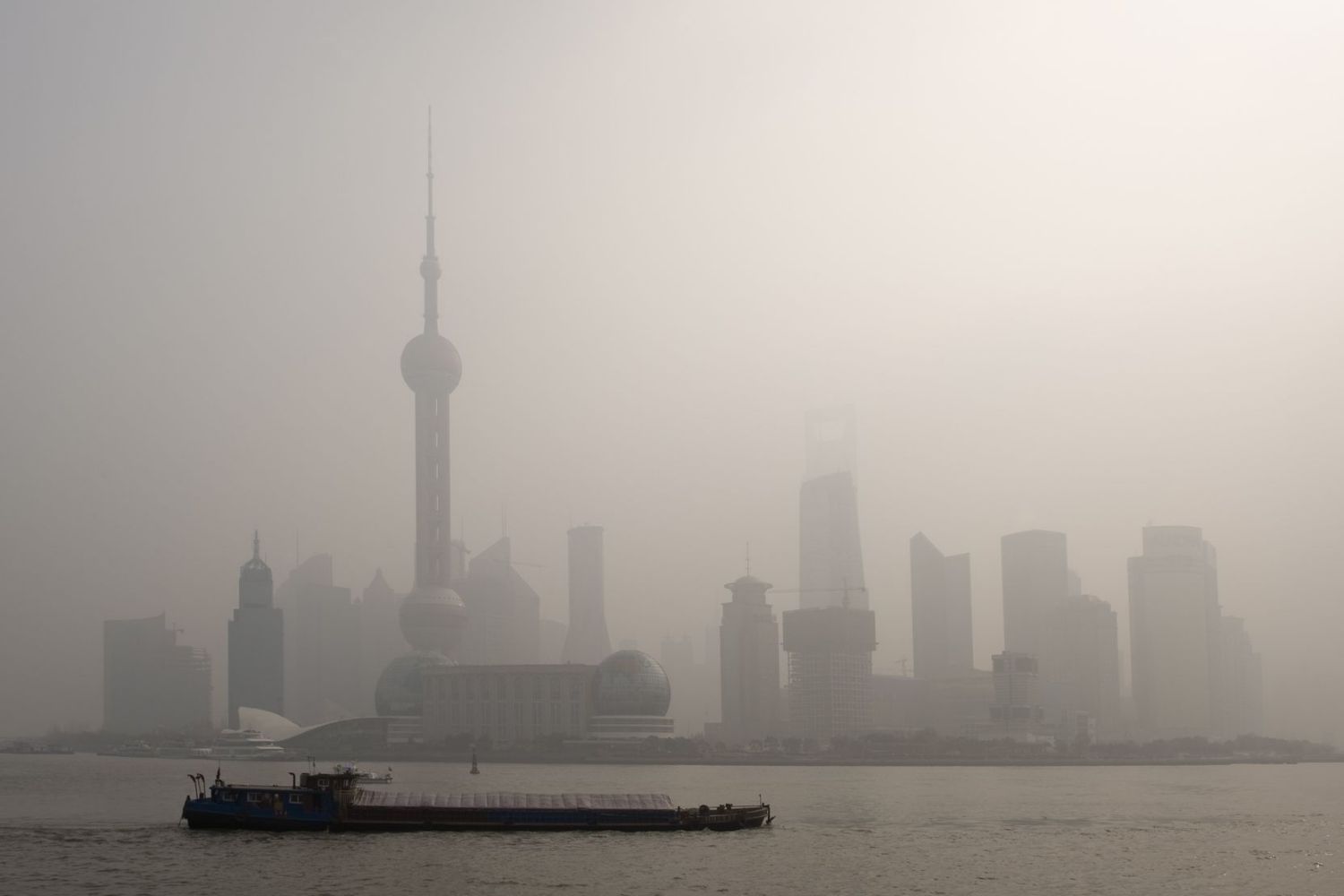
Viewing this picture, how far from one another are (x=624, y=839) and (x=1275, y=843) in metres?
53.0

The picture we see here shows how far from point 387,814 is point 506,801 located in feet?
38.3

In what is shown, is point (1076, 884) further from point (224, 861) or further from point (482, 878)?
point (224, 861)

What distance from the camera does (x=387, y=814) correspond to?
12938 centimetres

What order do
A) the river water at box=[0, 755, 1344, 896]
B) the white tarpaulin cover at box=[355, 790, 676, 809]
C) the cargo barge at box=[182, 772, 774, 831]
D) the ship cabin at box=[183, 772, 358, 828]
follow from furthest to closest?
1. the white tarpaulin cover at box=[355, 790, 676, 809]
2. the cargo barge at box=[182, 772, 774, 831]
3. the ship cabin at box=[183, 772, 358, 828]
4. the river water at box=[0, 755, 1344, 896]

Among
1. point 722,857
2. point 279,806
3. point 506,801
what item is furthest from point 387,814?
point 722,857

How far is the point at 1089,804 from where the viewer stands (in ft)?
576

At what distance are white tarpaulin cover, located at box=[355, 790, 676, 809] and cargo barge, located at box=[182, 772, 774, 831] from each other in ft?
0.49

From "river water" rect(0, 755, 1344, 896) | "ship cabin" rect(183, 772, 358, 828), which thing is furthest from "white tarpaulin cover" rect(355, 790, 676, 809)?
"river water" rect(0, 755, 1344, 896)

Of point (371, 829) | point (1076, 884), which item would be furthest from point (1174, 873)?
point (371, 829)

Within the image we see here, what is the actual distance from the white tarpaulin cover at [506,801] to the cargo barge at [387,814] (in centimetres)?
15

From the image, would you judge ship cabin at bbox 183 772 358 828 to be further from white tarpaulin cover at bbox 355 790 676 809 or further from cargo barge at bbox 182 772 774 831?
white tarpaulin cover at bbox 355 790 676 809

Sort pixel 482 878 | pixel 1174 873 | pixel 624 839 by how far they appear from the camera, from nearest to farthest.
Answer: pixel 482 878
pixel 1174 873
pixel 624 839

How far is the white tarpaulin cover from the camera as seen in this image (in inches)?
5192

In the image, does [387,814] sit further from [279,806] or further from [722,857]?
[722,857]
